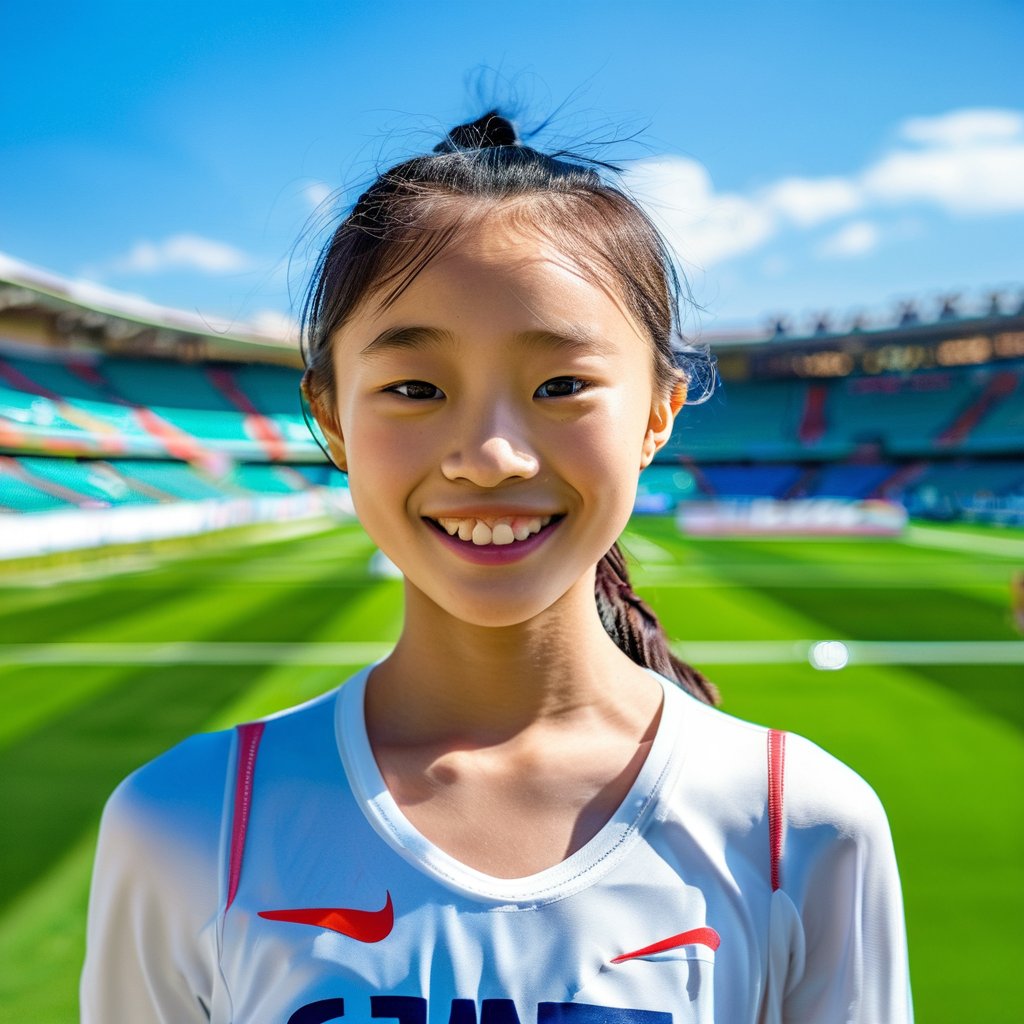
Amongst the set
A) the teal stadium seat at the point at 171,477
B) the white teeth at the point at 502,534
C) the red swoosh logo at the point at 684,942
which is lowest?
the red swoosh logo at the point at 684,942

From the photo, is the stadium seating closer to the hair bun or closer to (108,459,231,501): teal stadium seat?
(108,459,231,501): teal stadium seat

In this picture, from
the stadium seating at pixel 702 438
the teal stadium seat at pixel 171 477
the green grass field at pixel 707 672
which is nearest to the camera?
the green grass field at pixel 707 672

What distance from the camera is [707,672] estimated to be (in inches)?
284

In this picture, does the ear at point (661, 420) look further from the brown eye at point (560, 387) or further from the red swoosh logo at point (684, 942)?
the red swoosh logo at point (684, 942)

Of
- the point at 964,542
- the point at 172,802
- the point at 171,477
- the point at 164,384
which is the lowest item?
the point at 172,802

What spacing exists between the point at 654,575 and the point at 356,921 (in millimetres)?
13306

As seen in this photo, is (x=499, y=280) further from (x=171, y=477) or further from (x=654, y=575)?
(x=171, y=477)

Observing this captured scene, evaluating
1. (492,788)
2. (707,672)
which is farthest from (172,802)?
(707,672)

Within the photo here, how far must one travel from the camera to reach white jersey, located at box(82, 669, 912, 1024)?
103 centimetres

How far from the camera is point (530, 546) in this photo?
1.10 meters

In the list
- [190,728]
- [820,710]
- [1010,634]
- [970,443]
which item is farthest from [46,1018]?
[970,443]

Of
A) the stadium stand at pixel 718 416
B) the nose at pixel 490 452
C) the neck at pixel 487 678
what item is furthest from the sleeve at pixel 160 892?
the stadium stand at pixel 718 416

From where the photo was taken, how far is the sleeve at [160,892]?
111cm

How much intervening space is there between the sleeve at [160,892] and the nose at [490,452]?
50 cm
